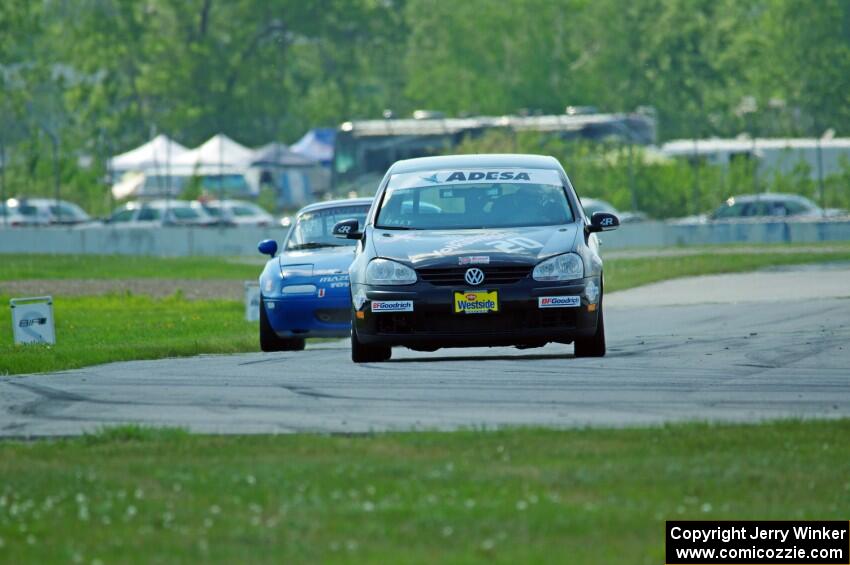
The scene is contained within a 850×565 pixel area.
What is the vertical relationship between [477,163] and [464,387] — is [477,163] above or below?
above

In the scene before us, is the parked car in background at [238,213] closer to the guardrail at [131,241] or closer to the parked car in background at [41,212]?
the parked car in background at [41,212]

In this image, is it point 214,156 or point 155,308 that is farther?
point 214,156

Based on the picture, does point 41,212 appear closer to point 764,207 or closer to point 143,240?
point 143,240

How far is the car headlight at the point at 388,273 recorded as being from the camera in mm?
15094

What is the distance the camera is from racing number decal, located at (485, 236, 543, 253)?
1518 cm

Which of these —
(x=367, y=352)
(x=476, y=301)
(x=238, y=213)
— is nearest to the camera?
(x=476, y=301)

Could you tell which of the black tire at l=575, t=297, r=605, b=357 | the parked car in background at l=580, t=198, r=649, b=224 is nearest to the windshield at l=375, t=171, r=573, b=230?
the black tire at l=575, t=297, r=605, b=357

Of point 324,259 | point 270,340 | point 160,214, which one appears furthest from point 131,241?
point 270,340

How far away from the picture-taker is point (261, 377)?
14703 millimetres

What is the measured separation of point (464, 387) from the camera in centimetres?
1349

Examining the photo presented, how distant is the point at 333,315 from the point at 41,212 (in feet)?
124

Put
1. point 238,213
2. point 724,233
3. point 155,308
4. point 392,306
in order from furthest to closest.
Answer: point 238,213
point 724,233
point 155,308
point 392,306

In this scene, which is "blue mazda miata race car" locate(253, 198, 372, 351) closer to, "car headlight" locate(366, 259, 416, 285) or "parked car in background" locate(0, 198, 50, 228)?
"car headlight" locate(366, 259, 416, 285)

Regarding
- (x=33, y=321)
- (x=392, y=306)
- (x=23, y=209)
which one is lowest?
(x=33, y=321)
